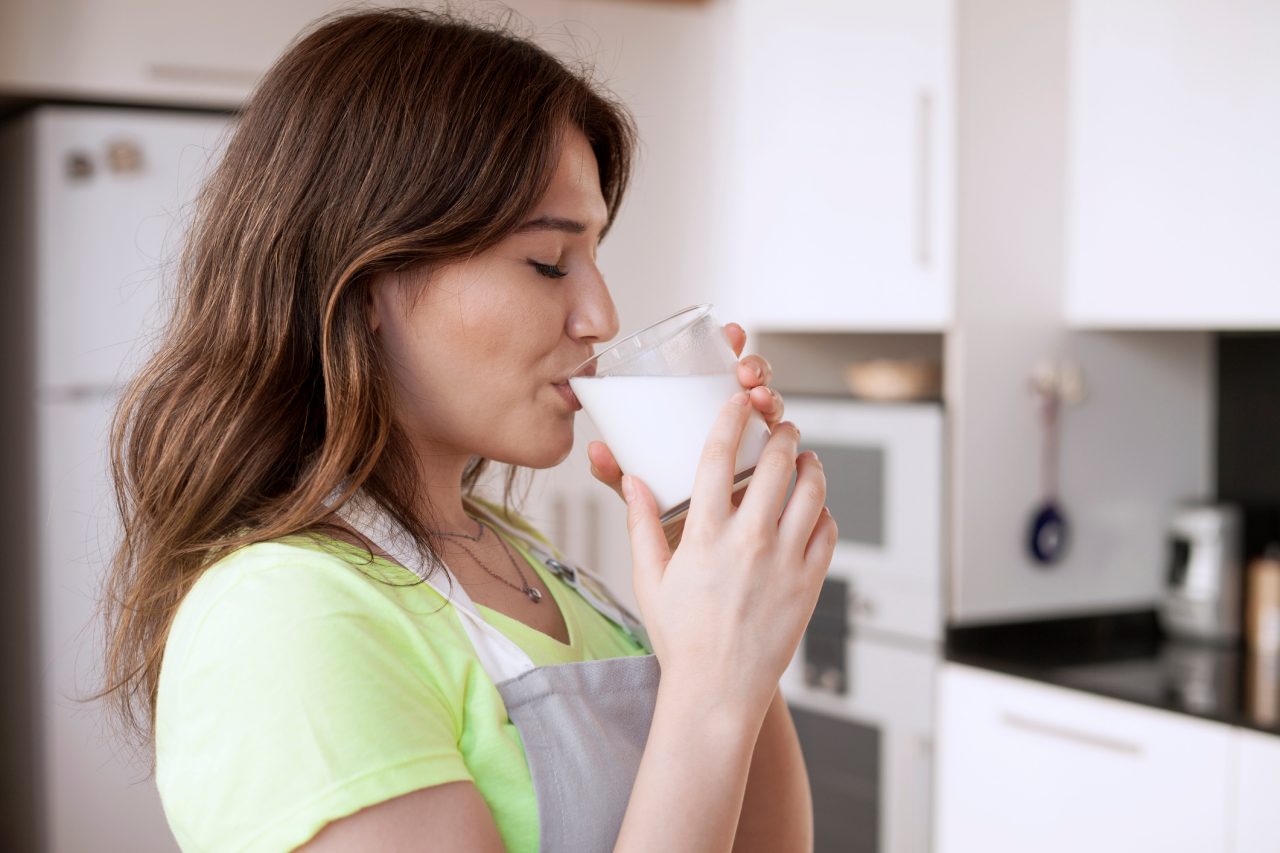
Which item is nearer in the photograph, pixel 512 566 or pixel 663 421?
pixel 663 421

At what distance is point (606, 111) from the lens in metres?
0.98

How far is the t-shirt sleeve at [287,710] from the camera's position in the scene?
0.66 metres

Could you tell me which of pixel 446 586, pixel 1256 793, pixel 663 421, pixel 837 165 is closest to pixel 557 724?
pixel 446 586

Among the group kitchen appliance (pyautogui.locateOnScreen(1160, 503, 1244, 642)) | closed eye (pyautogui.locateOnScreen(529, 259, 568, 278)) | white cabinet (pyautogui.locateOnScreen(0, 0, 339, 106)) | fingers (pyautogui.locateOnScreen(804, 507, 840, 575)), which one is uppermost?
white cabinet (pyautogui.locateOnScreen(0, 0, 339, 106))

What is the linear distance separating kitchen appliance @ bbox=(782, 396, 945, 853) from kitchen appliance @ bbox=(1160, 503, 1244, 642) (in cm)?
50

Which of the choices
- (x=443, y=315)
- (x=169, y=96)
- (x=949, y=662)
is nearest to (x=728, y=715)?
(x=443, y=315)

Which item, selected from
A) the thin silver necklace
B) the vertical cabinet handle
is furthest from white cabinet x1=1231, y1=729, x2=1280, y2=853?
the thin silver necklace

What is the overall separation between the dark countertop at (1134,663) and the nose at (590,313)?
4.49 ft

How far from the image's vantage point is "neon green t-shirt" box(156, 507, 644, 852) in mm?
662

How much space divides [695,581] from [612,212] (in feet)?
1.43

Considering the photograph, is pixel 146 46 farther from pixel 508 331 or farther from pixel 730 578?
pixel 730 578

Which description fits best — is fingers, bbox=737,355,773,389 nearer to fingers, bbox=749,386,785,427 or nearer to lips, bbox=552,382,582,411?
fingers, bbox=749,386,785,427

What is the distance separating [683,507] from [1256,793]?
1334 mm

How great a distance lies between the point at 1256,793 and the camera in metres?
1.81
